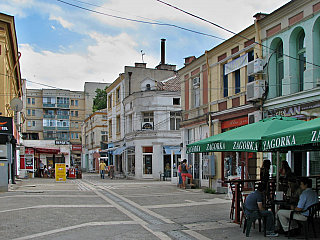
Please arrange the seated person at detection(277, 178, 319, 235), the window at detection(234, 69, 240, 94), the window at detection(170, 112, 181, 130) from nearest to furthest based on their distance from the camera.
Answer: the seated person at detection(277, 178, 319, 235) < the window at detection(234, 69, 240, 94) < the window at detection(170, 112, 181, 130)

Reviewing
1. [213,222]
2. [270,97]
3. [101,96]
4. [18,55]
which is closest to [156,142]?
[18,55]

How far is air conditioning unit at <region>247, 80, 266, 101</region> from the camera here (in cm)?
1500

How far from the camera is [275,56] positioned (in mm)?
14961

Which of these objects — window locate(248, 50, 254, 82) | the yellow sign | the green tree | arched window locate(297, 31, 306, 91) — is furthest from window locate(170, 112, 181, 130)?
the green tree

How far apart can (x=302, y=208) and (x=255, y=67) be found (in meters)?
8.54

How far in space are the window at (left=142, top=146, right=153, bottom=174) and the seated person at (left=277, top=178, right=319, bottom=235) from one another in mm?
25468

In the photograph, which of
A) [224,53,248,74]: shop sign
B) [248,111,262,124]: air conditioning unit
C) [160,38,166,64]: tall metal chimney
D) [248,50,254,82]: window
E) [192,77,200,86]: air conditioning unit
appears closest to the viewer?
[248,111,262,124]: air conditioning unit

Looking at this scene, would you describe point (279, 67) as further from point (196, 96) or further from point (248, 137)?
point (196, 96)

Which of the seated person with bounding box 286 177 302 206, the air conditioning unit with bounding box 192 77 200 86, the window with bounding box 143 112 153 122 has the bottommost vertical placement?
the seated person with bounding box 286 177 302 206

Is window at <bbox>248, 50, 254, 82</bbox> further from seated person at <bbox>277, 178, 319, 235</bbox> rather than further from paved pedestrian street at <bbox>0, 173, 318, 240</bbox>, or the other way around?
seated person at <bbox>277, 178, 319, 235</bbox>

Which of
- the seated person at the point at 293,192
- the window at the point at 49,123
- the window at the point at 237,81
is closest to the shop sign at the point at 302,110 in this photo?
the window at the point at 237,81

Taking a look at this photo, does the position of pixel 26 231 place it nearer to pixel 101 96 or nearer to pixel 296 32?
pixel 296 32

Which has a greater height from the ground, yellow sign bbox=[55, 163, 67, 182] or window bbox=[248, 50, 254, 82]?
window bbox=[248, 50, 254, 82]

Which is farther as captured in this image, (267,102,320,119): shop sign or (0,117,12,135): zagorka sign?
(0,117,12,135): zagorka sign
